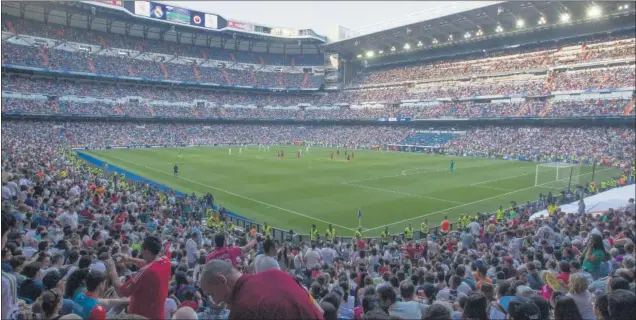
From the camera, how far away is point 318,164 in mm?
44594

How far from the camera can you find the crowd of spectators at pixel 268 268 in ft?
13.1

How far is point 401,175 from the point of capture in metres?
37.6

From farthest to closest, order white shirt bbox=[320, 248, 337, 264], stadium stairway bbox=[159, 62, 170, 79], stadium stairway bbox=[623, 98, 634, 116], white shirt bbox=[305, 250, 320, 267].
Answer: stadium stairway bbox=[159, 62, 170, 79]
stadium stairway bbox=[623, 98, 634, 116]
white shirt bbox=[320, 248, 337, 264]
white shirt bbox=[305, 250, 320, 267]

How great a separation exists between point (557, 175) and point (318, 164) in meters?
22.4

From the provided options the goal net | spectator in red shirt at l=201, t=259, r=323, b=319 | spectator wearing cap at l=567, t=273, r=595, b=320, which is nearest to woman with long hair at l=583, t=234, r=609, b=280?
spectator wearing cap at l=567, t=273, r=595, b=320

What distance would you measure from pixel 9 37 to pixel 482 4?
70651 millimetres

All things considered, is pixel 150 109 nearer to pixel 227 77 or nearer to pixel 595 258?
pixel 227 77

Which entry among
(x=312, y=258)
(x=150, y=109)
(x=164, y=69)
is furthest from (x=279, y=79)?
(x=312, y=258)

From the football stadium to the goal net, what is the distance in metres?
0.28

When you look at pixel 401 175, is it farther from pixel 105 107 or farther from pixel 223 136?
pixel 105 107

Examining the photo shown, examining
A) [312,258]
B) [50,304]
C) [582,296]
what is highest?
[50,304]

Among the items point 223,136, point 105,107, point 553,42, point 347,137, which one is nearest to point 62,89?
point 105,107

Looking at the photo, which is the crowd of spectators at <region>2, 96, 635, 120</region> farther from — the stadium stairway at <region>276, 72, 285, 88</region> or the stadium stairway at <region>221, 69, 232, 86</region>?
the stadium stairway at <region>276, 72, 285, 88</region>

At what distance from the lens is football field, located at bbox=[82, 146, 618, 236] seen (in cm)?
2361
